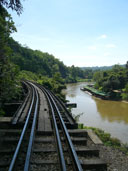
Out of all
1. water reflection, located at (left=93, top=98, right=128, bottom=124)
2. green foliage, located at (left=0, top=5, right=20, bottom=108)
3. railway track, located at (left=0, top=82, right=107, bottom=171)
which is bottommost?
water reflection, located at (left=93, top=98, right=128, bottom=124)

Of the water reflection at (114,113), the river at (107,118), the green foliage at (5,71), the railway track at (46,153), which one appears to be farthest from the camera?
the water reflection at (114,113)

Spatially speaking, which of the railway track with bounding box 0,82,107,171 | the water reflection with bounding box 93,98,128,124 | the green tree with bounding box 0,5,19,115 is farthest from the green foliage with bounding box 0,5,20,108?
the water reflection with bounding box 93,98,128,124

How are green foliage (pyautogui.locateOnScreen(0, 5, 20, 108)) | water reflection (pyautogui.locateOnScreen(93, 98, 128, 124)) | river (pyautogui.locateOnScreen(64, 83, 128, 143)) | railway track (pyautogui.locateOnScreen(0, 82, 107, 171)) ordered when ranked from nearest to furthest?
railway track (pyautogui.locateOnScreen(0, 82, 107, 171)) → green foliage (pyautogui.locateOnScreen(0, 5, 20, 108)) → river (pyautogui.locateOnScreen(64, 83, 128, 143)) → water reflection (pyautogui.locateOnScreen(93, 98, 128, 124))

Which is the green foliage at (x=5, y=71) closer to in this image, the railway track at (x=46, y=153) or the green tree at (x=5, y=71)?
the green tree at (x=5, y=71)

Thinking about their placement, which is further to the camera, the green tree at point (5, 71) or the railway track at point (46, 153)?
the green tree at point (5, 71)

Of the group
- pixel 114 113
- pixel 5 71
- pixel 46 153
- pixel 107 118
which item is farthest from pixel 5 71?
pixel 114 113

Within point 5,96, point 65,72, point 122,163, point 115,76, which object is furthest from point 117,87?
point 65,72

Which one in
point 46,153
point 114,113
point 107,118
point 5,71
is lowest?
point 114,113

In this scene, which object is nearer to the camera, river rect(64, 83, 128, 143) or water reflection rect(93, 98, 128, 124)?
river rect(64, 83, 128, 143)

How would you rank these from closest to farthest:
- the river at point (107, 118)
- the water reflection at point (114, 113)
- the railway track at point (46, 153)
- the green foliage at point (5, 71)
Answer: the railway track at point (46, 153)
the green foliage at point (5, 71)
the river at point (107, 118)
the water reflection at point (114, 113)

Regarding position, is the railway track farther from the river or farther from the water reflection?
the water reflection

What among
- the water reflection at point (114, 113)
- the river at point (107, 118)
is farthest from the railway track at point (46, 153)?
the water reflection at point (114, 113)

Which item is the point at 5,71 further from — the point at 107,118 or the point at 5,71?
the point at 107,118

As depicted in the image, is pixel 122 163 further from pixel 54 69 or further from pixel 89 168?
pixel 54 69
